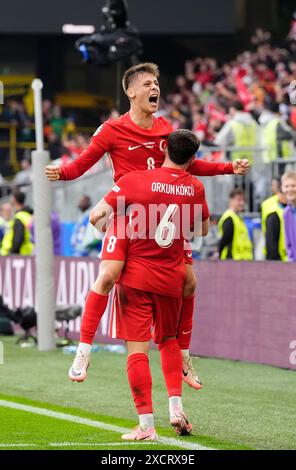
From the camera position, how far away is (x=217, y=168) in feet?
30.3

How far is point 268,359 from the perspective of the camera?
45.1 ft

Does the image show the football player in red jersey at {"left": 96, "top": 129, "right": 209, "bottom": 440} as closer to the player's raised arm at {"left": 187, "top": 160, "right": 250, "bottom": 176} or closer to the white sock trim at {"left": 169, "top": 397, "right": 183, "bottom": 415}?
the white sock trim at {"left": 169, "top": 397, "right": 183, "bottom": 415}

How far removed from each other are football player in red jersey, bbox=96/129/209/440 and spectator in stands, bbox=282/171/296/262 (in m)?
5.50

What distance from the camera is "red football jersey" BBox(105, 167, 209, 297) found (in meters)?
8.52

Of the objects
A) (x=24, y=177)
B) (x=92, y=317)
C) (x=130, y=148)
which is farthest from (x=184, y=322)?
(x=24, y=177)

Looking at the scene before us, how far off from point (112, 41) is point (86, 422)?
8113 millimetres

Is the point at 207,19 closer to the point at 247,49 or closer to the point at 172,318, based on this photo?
the point at 247,49

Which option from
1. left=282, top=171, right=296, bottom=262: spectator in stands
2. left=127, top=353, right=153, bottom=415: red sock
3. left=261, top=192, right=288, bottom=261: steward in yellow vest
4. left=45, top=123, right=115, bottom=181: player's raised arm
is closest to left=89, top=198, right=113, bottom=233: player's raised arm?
left=45, top=123, right=115, bottom=181: player's raised arm

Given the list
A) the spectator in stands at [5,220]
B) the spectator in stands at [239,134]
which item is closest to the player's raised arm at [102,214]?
the spectator in stands at [239,134]

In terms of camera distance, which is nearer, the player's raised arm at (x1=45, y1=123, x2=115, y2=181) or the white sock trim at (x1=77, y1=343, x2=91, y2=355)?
the white sock trim at (x1=77, y1=343, x2=91, y2=355)

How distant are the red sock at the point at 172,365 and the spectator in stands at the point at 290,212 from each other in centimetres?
555

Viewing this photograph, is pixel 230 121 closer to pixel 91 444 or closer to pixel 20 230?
pixel 20 230

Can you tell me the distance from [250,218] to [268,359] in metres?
5.41

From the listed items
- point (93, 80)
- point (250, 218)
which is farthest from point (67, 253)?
point (93, 80)
